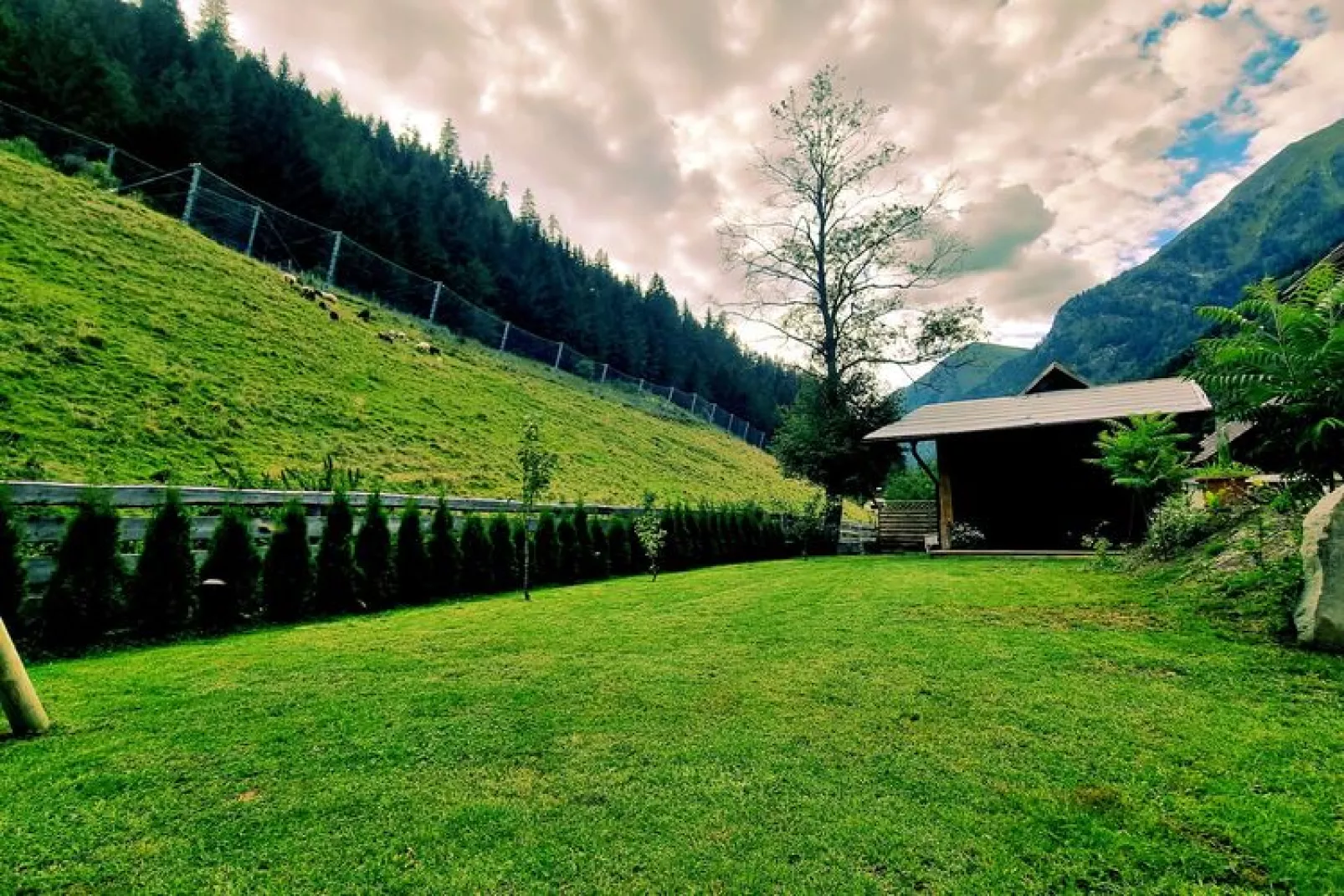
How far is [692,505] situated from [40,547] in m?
Answer: 19.0

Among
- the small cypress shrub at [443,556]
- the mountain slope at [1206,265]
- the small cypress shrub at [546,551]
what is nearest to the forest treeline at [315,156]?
the small cypress shrub at [546,551]

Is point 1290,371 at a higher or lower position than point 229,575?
higher

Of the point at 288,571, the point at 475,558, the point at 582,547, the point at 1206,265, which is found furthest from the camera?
the point at 1206,265

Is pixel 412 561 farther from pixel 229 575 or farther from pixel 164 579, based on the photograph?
pixel 164 579

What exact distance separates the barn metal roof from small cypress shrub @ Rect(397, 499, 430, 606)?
34.9 ft

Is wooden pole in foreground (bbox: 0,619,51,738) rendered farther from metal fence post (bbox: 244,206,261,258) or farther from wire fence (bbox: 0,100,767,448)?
metal fence post (bbox: 244,206,261,258)

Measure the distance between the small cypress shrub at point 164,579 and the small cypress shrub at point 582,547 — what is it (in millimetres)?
6304

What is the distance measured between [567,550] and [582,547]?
0.43 meters

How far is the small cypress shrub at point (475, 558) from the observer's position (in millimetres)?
9242

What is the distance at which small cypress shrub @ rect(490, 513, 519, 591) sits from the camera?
9.73 m

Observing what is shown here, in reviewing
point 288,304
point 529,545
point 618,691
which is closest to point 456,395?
point 288,304

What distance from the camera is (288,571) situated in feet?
22.7

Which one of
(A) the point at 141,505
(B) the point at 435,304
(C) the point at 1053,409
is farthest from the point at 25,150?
(C) the point at 1053,409

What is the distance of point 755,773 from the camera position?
2.71 metres
